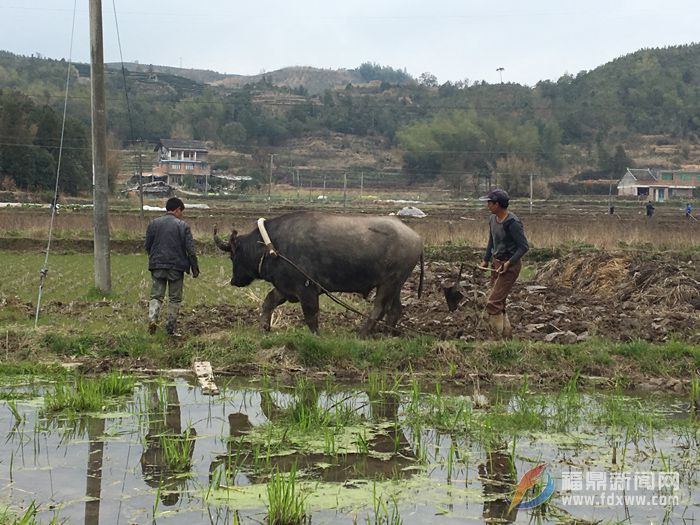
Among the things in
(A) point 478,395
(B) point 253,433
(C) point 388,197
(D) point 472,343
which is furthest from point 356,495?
(C) point 388,197

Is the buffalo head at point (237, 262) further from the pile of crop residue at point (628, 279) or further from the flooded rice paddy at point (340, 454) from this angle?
the pile of crop residue at point (628, 279)

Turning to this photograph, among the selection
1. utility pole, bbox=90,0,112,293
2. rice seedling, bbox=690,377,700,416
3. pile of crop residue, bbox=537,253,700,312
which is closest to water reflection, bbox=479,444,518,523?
rice seedling, bbox=690,377,700,416

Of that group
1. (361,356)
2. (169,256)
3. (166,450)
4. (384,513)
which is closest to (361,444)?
(384,513)

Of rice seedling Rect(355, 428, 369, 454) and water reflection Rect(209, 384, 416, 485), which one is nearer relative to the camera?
water reflection Rect(209, 384, 416, 485)

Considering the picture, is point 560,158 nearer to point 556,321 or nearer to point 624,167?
point 624,167

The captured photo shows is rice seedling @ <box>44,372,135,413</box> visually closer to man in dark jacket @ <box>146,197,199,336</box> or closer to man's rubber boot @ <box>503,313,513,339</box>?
man in dark jacket @ <box>146,197,199,336</box>

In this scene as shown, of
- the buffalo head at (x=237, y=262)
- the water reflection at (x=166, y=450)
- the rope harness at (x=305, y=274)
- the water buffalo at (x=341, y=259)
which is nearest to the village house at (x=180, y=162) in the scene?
the buffalo head at (x=237, y=262)

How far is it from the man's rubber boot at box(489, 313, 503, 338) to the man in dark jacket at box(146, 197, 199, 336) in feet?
12.2

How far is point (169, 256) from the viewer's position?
1145cm

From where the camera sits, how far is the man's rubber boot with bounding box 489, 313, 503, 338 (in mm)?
10992

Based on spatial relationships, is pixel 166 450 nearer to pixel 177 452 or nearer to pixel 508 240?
pixel 177 452

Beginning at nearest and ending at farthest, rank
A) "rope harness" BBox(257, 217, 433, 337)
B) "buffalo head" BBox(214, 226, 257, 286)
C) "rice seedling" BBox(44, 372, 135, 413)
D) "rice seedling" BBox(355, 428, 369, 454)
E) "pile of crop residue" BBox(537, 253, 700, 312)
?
"rice seedling" BBox(355, 428, 369, 454) < "rice seedling" BBox(44, 372, 135, 413) < "rope harness" BBox(257, 217, 433, 337) < "buffalo head" BBox(214, 226, 257, 286) < "pile of crop residue" BBox(537, 253, 700, 312)

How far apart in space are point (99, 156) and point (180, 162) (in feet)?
272

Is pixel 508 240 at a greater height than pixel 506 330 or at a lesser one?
greater
